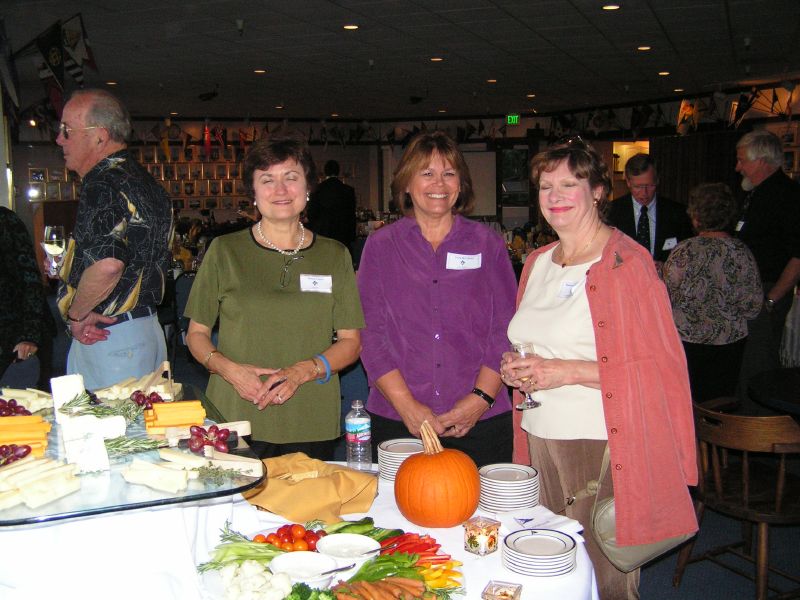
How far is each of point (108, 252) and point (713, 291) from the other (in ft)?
10.7

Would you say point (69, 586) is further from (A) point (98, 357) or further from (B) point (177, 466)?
(A) point (98, 357)

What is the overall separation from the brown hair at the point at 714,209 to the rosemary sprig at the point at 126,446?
3685 millimetres

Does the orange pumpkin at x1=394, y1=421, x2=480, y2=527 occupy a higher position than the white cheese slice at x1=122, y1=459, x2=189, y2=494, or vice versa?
the white cheese slice at x1=122, y1=459, x2=189, y2=494

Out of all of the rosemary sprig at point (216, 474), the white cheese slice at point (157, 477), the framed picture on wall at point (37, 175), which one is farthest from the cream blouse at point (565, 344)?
the framed picture on wall at point (37, 175)

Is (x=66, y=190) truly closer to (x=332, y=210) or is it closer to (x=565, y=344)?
(x=332, y=210)

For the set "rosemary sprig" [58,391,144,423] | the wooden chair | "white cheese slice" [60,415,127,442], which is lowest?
the wooden chair

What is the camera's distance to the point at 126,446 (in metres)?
1.68

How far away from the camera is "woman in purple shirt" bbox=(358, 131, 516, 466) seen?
2.73m

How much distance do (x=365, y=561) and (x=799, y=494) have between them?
2424 millimetres

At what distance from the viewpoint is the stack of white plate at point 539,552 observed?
171 centimetres

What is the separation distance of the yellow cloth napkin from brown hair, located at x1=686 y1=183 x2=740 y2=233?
10.4ft

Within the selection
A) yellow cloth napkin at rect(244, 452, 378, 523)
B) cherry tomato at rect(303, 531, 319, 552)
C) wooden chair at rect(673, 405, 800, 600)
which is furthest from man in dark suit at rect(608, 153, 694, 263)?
cherry tomato at rect(303, 531, 319, 552)

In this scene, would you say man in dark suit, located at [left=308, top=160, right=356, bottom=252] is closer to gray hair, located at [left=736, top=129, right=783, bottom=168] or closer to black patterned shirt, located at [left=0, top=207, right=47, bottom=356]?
black patterned shirt, located at [left=0, top=207, right=47, bottom=356]

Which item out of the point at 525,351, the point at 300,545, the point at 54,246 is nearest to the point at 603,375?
the point at 525,351
